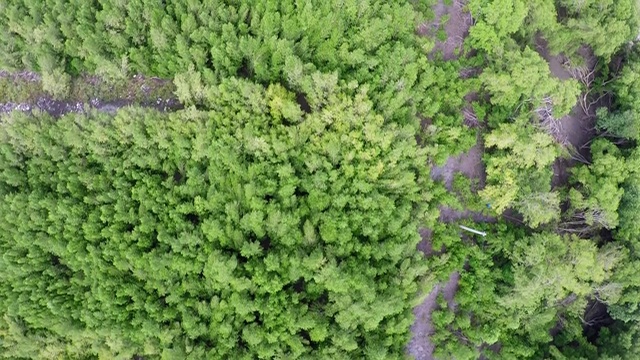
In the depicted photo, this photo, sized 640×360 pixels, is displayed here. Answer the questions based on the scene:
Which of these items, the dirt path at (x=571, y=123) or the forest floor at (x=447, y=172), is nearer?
the forest floor at (x=447, y=172)

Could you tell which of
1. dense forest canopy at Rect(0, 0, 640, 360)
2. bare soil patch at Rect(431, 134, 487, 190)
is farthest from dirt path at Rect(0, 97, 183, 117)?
bare soil patch at Rect(431, 134, 487, 190)

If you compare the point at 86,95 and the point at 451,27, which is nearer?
the point at 86,95

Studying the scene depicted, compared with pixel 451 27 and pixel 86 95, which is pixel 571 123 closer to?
pixel 451 27

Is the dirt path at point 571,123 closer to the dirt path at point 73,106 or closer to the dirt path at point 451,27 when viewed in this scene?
the dirt path at point 451,27

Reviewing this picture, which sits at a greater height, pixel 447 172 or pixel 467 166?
pixel 467 166

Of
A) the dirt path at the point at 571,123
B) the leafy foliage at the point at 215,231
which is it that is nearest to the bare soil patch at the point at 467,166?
the leafy foliage at the point at 215,231

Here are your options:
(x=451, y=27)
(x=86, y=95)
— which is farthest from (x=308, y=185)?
(x=86, y=95)
